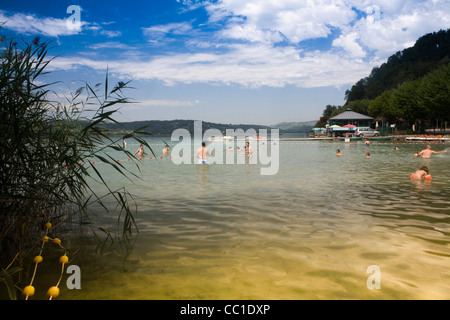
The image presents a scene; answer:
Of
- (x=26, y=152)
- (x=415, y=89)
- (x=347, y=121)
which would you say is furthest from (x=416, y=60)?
(x=26, y=152)

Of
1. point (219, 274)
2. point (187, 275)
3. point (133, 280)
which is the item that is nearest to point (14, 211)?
point (133, 280)

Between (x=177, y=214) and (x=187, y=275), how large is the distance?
357cm

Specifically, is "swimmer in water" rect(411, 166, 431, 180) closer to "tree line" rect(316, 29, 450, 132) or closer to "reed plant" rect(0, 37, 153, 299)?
"reed plant" rect(0, 37, 153, 299)

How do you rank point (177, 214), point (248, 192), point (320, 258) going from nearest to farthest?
point (320, 258)
point (177, 214)
point (248, 192)

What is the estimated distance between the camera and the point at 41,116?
5.47m

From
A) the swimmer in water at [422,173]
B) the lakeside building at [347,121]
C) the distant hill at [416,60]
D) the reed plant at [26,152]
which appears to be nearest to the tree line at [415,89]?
the distant hill at [416,60]

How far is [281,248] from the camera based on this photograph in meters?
5.61

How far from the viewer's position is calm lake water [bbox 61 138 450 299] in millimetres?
4191

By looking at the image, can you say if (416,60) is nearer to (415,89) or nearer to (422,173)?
(415,89)

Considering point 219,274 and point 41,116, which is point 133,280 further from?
point 41,116

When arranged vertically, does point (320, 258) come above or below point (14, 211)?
below

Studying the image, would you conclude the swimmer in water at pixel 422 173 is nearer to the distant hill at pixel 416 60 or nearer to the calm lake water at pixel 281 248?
the calm lake water at pixel 281 248

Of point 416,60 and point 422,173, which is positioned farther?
point 416,60
